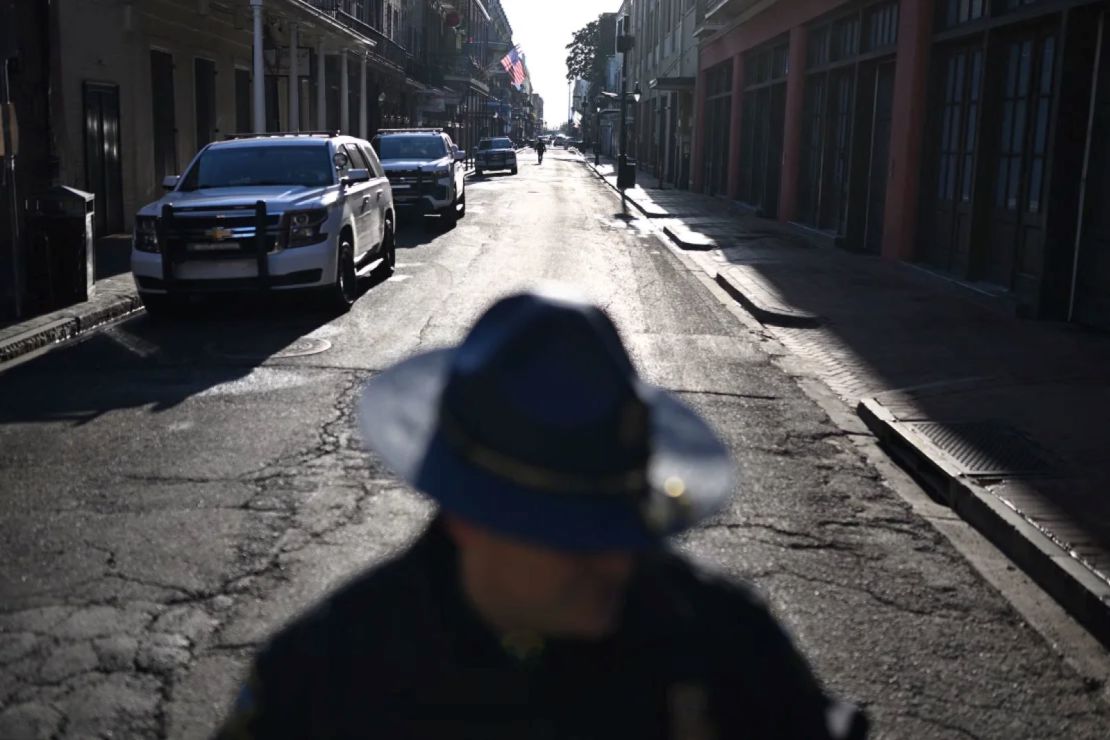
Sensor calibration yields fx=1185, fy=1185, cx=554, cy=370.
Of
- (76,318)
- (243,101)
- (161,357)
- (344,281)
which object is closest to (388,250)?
(344,281)

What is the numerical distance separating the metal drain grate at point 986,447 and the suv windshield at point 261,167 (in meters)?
7.99

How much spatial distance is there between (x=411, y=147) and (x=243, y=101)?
5.66 meters

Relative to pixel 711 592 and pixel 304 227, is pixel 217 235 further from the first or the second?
pixel 711 592

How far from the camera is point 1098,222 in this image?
444 inches

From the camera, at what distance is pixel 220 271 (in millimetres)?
11789

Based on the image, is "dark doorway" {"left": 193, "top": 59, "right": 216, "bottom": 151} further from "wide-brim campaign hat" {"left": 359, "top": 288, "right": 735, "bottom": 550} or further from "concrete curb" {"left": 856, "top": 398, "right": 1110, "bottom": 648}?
"wide-brim campaign hat" {"left": 359, "top": 288, "right": 735, "bottom": 550}

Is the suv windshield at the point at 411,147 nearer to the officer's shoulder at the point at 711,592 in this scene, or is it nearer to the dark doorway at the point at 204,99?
the dark doorway at the point at 204,99

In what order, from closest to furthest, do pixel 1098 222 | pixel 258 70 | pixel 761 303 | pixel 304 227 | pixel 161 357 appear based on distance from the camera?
pixel 161 357
pixel 1098 222
pixel 304 227
pixel 761 303
pixel 258 70

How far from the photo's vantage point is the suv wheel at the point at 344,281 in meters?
12.5

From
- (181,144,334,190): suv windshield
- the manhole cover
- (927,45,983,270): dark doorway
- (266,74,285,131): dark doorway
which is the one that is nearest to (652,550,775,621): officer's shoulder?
the manhole cover

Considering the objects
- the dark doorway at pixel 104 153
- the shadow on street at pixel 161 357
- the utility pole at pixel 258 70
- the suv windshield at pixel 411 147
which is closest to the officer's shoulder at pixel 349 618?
the shadow on street at pixel 161 357

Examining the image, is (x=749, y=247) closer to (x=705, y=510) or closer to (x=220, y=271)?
(x=220, y=271)

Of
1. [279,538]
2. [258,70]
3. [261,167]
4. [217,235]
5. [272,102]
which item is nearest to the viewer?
[279,538]

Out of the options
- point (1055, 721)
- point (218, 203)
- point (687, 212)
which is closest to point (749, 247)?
point (687, 212)
